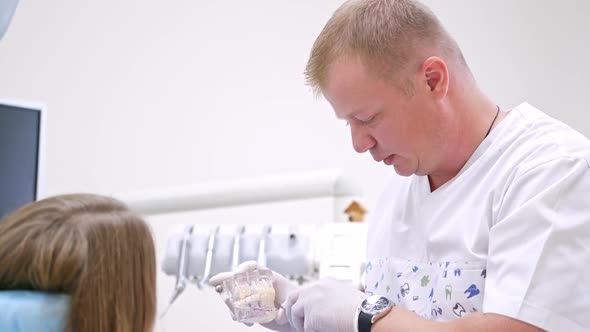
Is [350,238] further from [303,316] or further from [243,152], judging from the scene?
[243,152]

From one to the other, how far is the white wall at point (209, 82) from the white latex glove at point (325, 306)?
47.0 inches

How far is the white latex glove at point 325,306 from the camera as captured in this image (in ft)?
3.88

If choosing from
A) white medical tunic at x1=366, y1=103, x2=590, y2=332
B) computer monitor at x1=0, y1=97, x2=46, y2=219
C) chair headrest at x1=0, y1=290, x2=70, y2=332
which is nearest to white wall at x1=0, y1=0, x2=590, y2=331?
computer monitor at x1=0, y1=97, x2=46, y2=219

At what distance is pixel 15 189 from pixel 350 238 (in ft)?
2.68

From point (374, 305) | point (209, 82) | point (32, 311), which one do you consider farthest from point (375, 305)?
point (209, 82)

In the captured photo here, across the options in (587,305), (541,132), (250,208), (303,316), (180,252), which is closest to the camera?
(587,305)

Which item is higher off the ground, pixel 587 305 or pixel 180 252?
pixel 587 305

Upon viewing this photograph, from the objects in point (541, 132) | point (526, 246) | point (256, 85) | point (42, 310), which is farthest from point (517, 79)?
point (42, 310)

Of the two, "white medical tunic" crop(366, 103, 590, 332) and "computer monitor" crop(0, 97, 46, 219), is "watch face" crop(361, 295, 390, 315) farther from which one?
"computer monitor" crop(0, 97, 46, 219)

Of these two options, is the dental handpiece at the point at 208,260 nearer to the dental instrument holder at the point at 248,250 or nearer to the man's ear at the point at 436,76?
the dental instrument holder at the point at 248,250

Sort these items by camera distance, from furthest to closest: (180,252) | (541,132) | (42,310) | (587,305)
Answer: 1. (180,252)
2. (541,132)
3. (587,305)
4. (42,310)

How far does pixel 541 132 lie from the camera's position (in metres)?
1.18

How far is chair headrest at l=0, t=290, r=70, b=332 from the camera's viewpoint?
0.87 meters

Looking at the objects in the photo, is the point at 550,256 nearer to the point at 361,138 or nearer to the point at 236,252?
the point at 361,138
